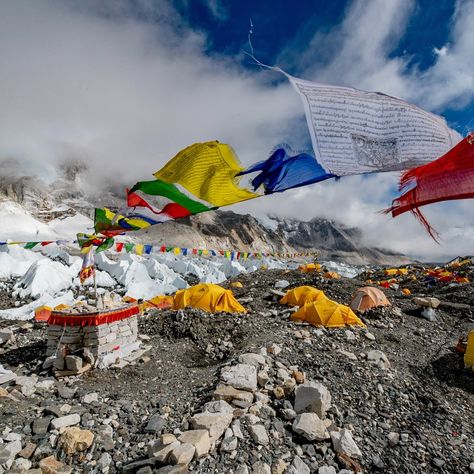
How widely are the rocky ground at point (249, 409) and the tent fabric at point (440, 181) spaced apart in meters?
3.43

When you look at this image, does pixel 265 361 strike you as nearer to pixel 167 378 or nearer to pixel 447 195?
pixel 167 378

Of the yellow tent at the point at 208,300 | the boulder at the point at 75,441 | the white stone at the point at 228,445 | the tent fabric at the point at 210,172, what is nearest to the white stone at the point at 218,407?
the white stone at the point at 228,445

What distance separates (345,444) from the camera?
460 centimetres

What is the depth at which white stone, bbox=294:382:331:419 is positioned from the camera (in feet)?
17.0

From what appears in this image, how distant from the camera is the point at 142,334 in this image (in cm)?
954

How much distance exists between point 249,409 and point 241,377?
2.52 ft

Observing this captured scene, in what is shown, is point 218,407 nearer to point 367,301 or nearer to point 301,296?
point 301,296

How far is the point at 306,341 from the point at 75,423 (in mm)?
5662

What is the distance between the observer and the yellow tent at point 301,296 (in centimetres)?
1248

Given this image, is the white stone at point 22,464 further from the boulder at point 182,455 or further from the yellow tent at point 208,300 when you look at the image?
the yellow tent at point 208,300

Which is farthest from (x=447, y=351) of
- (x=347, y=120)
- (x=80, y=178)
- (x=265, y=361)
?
(x=80, y=178)

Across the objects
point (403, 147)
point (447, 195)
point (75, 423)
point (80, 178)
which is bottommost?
point (75, 423)

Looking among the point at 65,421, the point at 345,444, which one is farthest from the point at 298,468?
the point at 65,421

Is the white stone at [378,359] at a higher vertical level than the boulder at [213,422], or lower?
higher
